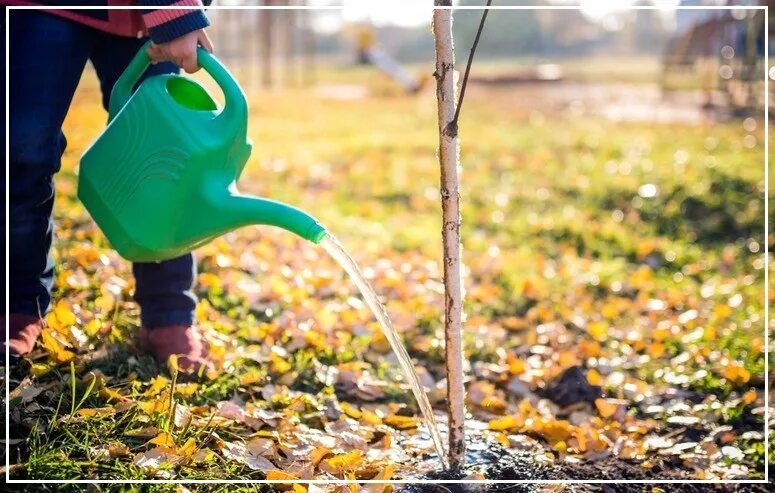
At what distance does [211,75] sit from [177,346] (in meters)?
0.71

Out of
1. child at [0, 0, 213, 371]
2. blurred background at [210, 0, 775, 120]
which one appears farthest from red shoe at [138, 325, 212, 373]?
blurred background at [210, 0, 775, 120]

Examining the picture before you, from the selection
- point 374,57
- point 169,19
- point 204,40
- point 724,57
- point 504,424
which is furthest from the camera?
point 374,57

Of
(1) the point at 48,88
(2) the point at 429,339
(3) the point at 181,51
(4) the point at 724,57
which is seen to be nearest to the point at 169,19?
(3) the point at 181,51

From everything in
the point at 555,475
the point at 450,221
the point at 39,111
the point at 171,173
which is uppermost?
the point at 39,111

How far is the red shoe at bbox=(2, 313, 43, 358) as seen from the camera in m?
2.02

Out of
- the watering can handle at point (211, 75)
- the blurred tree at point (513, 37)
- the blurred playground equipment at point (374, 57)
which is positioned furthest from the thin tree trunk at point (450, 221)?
the blurred tree at point (513, 37)

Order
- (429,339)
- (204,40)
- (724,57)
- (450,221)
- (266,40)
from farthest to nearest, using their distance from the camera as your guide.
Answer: (266,40), (724,57), (429,339), (204,40), (450,221)

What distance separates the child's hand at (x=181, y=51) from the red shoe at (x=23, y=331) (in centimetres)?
70

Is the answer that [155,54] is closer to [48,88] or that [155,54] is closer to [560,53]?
[48,88]

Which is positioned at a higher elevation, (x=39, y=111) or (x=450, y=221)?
(x=39, y=111)

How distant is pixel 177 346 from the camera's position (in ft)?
7.20

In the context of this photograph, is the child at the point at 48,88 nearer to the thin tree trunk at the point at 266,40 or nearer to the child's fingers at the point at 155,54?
the child's fingers at the point at 155,54

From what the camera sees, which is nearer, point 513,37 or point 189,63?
point 189,63

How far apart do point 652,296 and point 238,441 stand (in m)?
2.29
